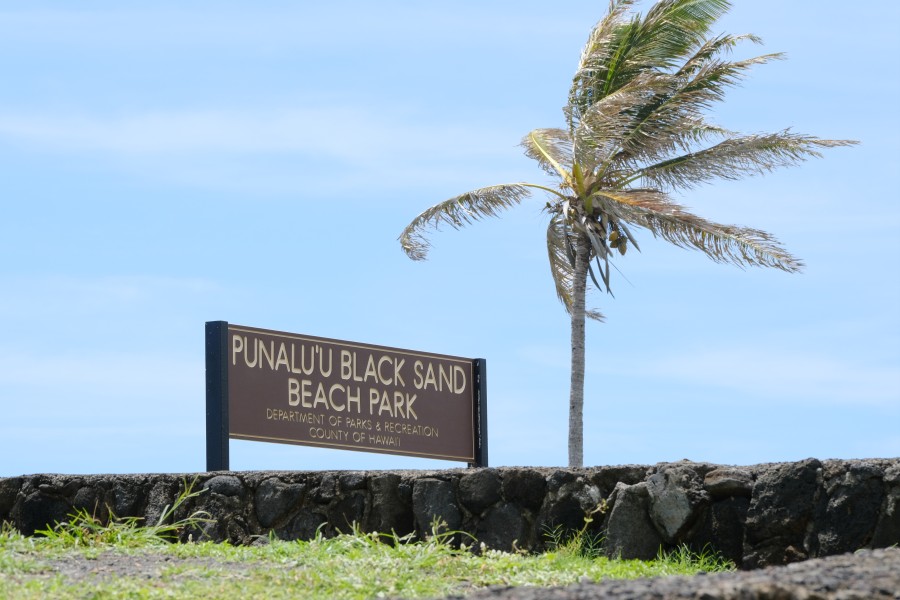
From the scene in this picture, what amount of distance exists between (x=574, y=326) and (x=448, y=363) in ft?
24.7

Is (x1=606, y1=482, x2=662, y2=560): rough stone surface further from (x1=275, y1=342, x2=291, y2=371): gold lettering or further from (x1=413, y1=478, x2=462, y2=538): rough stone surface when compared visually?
(x1=275, y1=342, x2=291, y2=371): gold lettering

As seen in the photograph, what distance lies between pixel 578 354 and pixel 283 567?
48.0ft

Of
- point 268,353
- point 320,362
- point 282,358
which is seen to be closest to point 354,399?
point 320,362

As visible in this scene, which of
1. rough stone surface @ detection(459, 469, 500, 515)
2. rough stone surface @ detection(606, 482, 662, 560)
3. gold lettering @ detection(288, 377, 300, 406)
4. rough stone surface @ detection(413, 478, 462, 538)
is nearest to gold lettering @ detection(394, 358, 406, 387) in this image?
gold lettering @ detection(288, 377, 300, 406)

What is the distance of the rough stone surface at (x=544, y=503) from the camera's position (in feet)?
26.2

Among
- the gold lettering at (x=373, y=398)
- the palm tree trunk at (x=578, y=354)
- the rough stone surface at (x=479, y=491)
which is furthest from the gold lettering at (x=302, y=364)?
the palm tree trunk at (x=578, y=354)

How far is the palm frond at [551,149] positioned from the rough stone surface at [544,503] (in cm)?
1348

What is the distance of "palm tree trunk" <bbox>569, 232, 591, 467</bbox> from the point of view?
20531 millimetres

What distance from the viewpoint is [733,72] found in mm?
22297

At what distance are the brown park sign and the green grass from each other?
12.6 feet

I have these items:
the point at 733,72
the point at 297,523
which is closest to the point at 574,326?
the point at 733,72

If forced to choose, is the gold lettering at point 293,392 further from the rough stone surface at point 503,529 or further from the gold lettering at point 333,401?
the rough stone surface at point 503,529

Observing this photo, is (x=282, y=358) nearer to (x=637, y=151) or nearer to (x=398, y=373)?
(x=398, y=373)

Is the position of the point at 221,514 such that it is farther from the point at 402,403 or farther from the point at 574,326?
the point at 574,326
